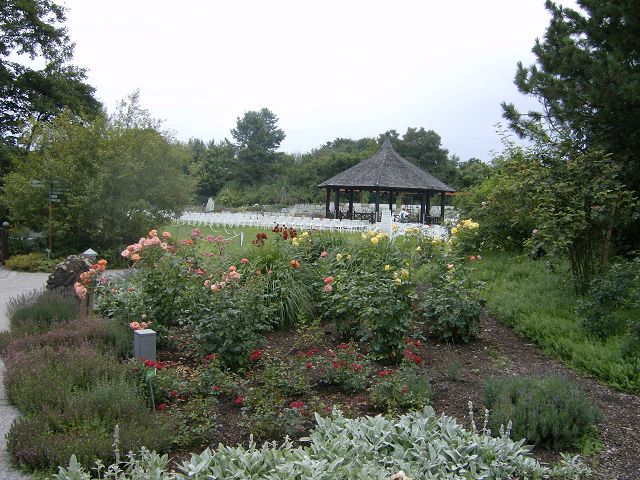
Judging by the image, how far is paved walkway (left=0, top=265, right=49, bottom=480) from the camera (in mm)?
3162

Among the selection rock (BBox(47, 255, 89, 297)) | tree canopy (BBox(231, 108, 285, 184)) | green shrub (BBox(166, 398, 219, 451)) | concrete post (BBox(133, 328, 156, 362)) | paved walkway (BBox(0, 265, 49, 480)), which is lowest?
paved walkway (BBox(0, 265, 49, 480))

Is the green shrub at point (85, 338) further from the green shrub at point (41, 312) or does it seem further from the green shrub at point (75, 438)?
the green shrub at point (75, 438)

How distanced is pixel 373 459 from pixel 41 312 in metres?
4.68

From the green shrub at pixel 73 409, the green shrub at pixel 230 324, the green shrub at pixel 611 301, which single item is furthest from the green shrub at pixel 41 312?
the green shrub at pixel 611 301

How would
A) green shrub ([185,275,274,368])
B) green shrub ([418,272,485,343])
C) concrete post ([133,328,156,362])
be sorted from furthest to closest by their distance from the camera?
1. green shrub ([418,272,485,343])
2. green shrub ([185,275,274,368])
3. concrete post ([133,328,156,362])

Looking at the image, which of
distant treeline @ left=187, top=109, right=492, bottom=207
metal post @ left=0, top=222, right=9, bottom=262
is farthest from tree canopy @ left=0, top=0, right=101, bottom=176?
distant treeline @ left=187, top=109, right=492, bottom=207

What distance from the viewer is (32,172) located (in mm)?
14055

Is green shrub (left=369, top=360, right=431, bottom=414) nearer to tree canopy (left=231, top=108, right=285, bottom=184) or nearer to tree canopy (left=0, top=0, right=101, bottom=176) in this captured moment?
tree canopy (left=0, top=0, right=101, bottom=176)

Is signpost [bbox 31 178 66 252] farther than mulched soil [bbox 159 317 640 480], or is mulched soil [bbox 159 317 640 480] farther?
signpost [bbox 31 178 66 252]

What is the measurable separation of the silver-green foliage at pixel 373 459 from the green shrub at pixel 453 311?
2.52 m

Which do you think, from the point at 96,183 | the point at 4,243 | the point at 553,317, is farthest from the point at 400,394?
the point at 4,243

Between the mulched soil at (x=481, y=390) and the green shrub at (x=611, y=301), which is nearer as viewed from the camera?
the mulched soil at (x=481, y=390)

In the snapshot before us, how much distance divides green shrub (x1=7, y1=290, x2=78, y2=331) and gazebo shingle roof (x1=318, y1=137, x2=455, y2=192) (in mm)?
18930

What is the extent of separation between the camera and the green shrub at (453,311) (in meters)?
6.01
